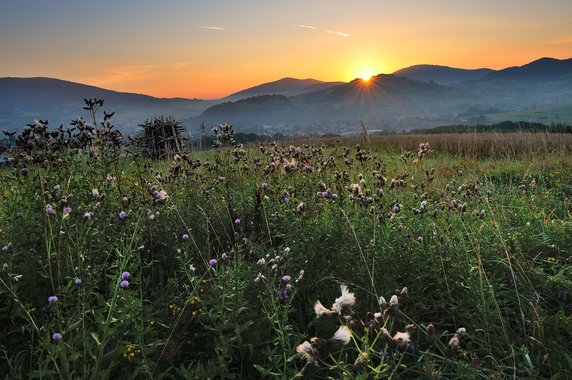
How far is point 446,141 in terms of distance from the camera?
20.9 meters

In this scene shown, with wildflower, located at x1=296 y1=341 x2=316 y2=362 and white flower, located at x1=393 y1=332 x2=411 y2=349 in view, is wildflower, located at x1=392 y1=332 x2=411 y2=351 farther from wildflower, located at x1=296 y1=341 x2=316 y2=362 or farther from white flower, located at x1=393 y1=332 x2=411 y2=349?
wildflower, located at x1=296 y1=341 x2=316 y2=362

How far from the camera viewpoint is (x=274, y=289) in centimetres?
255

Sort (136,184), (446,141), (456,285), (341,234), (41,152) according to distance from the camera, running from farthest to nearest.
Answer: (446,141)
(136,184)
(41,152)
(341,234)
(456,285)

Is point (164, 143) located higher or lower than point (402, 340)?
higher

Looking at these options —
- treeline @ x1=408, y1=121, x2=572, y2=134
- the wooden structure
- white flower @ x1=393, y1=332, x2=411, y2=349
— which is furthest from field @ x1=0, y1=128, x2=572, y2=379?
treeline @ x1=408, y1=121, x2=572, y2=134

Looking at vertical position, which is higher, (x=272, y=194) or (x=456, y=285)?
(x=272, y=194)

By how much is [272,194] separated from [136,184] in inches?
86.7

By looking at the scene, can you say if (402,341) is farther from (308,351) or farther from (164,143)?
(164,143)

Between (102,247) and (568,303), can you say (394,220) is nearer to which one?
(568,303)

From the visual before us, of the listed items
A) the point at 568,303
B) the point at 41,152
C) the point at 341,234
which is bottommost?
the point at 568,303

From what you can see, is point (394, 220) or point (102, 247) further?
point (394, 220)

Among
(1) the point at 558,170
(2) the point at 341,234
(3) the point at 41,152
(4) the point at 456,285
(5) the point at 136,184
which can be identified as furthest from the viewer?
(1) the point at 558,170

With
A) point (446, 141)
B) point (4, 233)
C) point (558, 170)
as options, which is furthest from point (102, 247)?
point (446, 141)

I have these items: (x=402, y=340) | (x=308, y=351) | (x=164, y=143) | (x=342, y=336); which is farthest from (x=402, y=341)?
(x=164, y=143)
